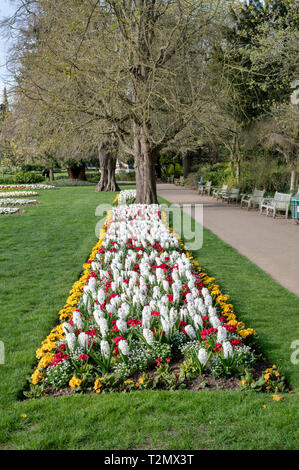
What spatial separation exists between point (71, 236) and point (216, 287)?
→ 627cm

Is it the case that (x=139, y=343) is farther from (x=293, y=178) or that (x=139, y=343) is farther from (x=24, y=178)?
(x=24, y=178)

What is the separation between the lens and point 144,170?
1484 centimetres

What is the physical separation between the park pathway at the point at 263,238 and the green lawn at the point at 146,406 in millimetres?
575

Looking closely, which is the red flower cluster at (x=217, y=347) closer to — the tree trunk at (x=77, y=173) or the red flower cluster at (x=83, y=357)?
the red flower cluster at (x=83, y=357)

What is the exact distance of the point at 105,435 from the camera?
2969 millimetres

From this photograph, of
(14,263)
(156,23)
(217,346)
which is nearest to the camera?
(217,346)

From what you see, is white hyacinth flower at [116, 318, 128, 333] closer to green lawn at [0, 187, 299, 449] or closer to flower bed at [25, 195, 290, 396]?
flower bed at [25, 195, 290, 396]

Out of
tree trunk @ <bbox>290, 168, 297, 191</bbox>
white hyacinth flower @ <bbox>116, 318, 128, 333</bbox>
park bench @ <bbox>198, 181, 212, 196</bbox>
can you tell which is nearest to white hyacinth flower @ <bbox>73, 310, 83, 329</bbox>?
white hyacinth flower @ <bbox>116, 318, 128, 333</bbox>

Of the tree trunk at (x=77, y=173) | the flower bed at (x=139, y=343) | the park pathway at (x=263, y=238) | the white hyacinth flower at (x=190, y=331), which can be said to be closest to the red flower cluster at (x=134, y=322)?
the flower bed at (x=139, y=343)

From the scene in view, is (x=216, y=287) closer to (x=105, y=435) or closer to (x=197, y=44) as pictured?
(x=105, y=435)

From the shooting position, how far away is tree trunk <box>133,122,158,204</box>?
14539 mm

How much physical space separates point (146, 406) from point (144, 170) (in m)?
12.0

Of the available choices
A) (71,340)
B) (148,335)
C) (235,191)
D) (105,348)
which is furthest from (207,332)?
(235,191)
